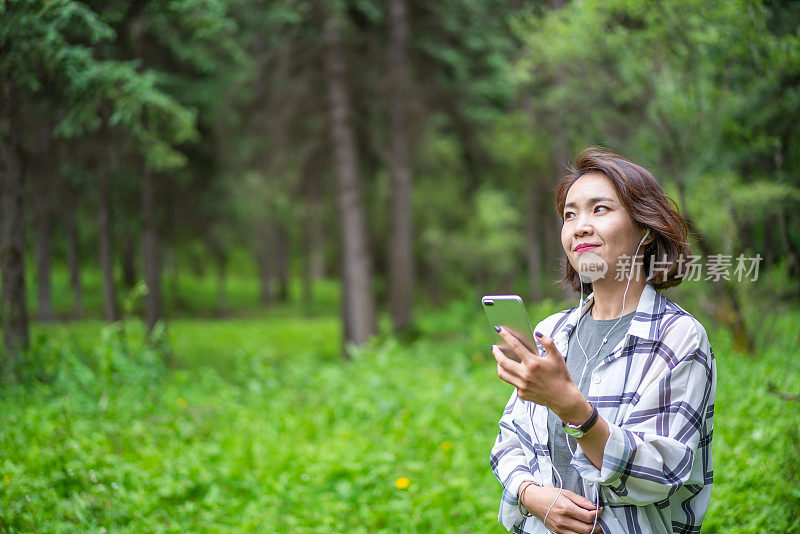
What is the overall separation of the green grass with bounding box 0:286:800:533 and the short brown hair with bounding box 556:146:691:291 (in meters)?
1.79

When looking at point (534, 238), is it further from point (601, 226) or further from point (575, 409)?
point (575, 409)

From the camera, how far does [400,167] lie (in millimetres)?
13484

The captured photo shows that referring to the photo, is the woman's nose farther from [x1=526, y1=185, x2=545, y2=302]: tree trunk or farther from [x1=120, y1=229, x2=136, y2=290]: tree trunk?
[x1=120, y1=229, x2=136, y2=290]: tree trunk

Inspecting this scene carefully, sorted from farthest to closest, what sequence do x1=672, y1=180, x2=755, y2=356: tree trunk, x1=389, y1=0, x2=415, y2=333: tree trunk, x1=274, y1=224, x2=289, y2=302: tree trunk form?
x1=274, y1=224, x2=289, y2=302: tree trunk → x1=389, y1=0, x2=415, y2=333: tree trunk → x1=672, y1=180, x2=755, y2=356: tree trunk

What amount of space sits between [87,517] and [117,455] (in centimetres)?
93

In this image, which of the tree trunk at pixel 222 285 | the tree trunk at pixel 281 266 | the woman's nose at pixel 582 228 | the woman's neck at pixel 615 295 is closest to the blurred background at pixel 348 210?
the woman's nose at pixel 582 228

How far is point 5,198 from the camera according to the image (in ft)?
17.7

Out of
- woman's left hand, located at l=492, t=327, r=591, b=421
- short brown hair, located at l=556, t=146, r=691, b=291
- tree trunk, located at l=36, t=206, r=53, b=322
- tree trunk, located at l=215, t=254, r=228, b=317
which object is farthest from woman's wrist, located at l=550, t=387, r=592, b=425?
tree trunk, located at l=215, t=254, r=228, b=317

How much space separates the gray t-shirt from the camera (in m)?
1.92

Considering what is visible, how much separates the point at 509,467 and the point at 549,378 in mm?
627

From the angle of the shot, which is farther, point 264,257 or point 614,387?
point 264,257

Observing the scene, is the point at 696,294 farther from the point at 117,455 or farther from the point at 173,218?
the point at 173,218

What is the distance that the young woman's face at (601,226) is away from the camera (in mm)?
1886

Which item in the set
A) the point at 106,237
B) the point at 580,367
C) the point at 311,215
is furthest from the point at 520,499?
the point at 311,215
